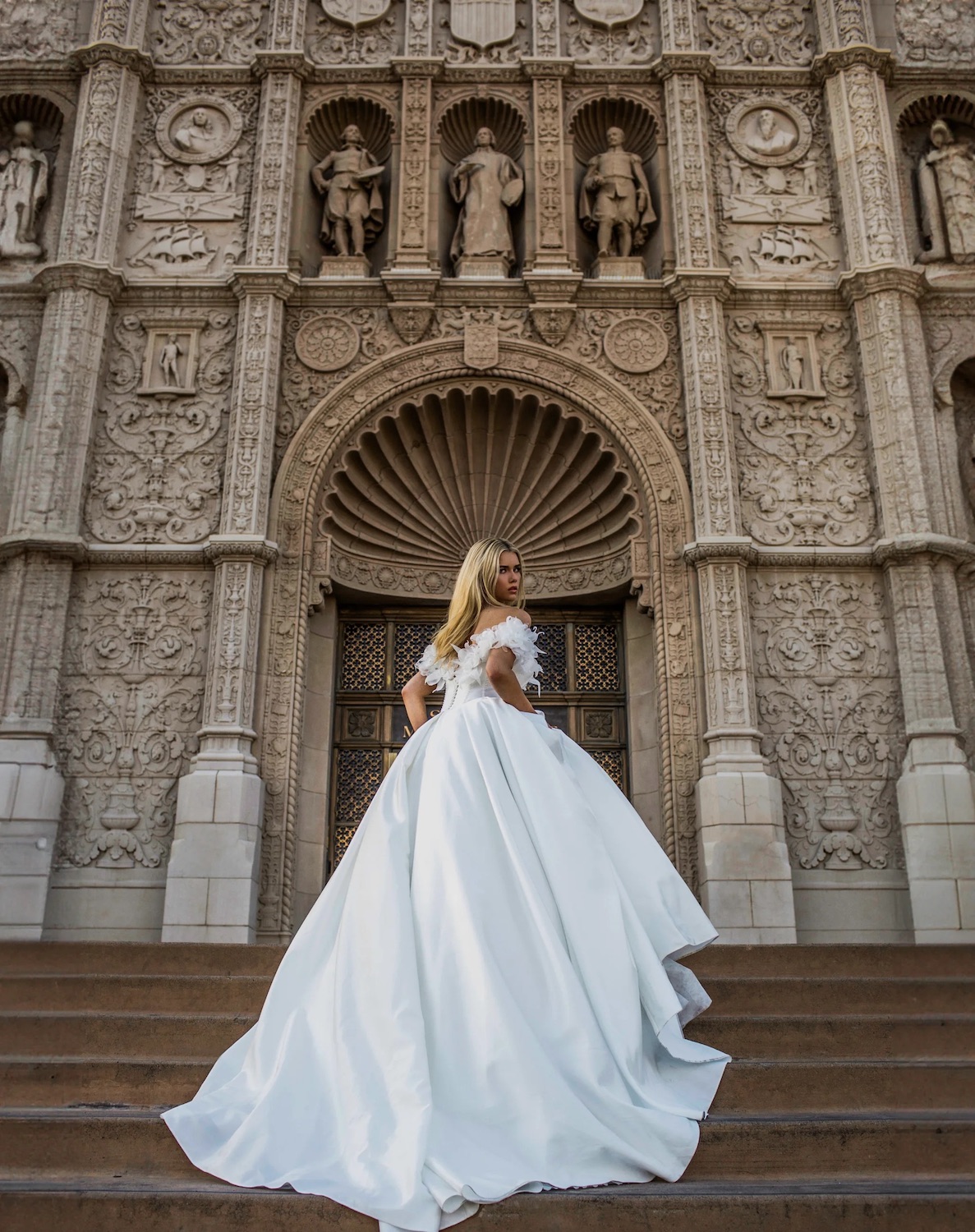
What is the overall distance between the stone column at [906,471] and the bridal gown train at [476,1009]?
5.89 m

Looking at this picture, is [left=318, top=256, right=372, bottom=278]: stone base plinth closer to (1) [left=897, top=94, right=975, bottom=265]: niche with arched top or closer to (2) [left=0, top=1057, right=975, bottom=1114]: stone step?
(1) [left=897, top=94, right=975, bottom=265]: niche with arched top

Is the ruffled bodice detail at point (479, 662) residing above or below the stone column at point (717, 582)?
below

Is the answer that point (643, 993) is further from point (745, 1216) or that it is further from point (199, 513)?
point (199, 513)

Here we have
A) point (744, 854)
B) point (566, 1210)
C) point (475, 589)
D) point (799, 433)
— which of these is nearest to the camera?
point (566, 1210)

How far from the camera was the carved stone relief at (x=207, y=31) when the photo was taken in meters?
12.6

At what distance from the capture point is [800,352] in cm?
1148

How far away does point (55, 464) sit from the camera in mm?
10508

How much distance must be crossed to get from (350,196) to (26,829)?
25.3ft

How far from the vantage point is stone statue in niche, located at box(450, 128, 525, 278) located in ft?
38.8

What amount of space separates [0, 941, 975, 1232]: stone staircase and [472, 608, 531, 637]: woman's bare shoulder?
2.14 m

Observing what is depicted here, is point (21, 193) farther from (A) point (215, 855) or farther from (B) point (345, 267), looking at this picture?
(A) point (215, 855)

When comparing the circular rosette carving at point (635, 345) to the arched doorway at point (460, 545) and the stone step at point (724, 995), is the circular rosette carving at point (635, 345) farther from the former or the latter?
the stone step at point (724, 995)

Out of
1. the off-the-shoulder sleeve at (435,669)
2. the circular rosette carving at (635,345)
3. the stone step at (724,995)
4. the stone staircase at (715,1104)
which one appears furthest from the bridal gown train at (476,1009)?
the circular rosette carving at (635,345)

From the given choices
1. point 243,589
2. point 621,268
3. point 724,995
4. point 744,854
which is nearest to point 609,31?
point 621,268
